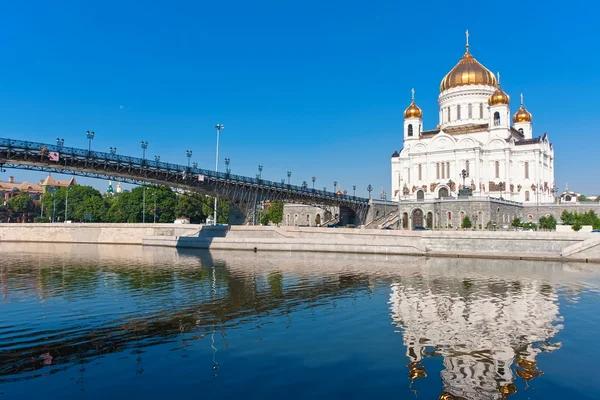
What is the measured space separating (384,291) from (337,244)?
935 inches

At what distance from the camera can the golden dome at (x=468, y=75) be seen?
3108 inches

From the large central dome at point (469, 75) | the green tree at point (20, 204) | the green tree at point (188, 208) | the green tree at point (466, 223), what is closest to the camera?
the green tree at point (466, 223)

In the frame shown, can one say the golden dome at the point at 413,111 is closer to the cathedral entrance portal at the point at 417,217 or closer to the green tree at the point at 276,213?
the cathedral entrance portal at the point at 417,217

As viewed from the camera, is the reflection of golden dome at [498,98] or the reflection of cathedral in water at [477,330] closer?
the reflection of cathedral in water at [477,330]

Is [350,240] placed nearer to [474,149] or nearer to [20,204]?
[474,149]

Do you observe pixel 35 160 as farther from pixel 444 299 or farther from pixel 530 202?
pixel 530 202

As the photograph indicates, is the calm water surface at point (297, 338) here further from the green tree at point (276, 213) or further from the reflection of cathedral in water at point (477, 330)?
the green tree at point (276, 213)

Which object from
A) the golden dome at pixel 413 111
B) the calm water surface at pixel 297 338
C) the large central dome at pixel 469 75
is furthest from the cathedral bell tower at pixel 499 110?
the calm water surface at pixel 297 338

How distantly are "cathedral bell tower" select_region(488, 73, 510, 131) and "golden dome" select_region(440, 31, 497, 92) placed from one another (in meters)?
4.34

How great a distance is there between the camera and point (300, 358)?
1177 cm

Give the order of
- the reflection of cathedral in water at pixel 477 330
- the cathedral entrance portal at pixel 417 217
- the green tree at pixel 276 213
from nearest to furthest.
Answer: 1. the reflection of cathedral in water at pixel 477 330
2. the cathedral entrance portal at pixel 417 217
3. the green tree at pixel 276 213

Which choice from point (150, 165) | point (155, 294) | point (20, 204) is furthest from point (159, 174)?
point (20, 204)

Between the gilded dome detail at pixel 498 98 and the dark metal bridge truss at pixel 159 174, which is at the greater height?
the gilded dome detail at pixel 498 98

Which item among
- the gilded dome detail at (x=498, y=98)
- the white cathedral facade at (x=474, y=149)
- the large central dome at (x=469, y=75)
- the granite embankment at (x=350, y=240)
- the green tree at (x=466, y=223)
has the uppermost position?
the large central dome at (x=469, y=75)
